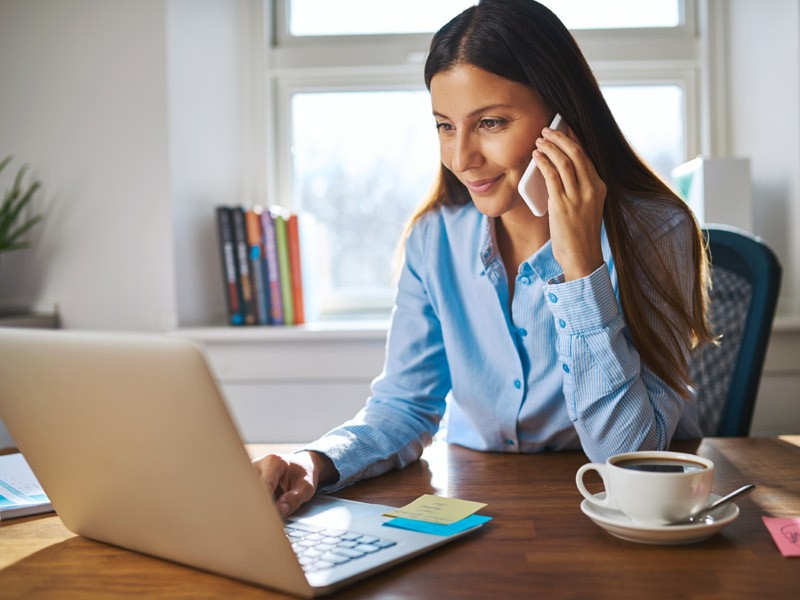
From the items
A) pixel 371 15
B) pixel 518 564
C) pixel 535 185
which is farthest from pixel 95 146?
pixel 518 564

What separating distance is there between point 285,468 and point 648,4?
2142 millimetres

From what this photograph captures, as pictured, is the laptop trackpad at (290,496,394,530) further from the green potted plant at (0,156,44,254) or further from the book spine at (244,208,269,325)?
the green potted plant at (0,156,44,254)

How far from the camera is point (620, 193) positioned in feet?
4.36

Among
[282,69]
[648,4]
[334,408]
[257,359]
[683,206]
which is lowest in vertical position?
[334,408]

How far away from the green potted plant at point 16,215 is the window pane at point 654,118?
5.62ft

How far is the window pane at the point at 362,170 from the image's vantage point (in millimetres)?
2666

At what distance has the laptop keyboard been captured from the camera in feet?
2.44

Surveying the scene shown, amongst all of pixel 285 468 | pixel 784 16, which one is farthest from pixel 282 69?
pixel 285 468

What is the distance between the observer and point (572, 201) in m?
1.23

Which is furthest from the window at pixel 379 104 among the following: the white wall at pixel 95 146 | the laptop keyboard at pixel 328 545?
the laptop keyboard at pixel 328 545

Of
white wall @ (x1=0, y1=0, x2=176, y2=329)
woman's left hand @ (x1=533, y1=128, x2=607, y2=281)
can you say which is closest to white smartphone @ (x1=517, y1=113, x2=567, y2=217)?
woman's left hand @ (x1=533, y1=128, x2=607, y2=281)

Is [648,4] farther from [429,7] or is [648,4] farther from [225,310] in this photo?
[225,310]

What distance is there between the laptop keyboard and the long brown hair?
1.91ft

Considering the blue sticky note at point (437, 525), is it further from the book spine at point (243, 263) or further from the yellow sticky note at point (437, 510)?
the book spine at point (243, 263)
